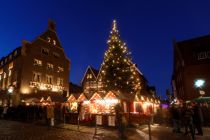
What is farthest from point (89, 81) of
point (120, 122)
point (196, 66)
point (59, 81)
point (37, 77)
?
point (120, 122)

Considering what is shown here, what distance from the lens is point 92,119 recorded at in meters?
19.3

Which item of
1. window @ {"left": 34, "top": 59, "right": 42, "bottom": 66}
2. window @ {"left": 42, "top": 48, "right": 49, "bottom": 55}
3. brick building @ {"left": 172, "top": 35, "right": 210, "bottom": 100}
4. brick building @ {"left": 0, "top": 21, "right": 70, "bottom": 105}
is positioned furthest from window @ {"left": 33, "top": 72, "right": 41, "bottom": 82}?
brick building @ {"left": 172, "top": 35, "right": 210, "bottom": 100}

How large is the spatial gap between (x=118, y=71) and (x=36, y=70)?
1717cm

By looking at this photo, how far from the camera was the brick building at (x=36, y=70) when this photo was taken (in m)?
33.3

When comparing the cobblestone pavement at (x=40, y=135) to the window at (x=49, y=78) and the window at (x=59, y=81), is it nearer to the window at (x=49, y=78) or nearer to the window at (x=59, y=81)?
the window at (x=49, y=78)

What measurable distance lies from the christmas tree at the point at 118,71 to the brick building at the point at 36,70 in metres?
10.3

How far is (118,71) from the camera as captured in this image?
91.8ft

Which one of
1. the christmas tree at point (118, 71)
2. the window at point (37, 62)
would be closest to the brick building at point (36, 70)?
the window at point (37, 62)

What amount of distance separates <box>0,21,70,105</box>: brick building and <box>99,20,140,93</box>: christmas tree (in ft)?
33.9

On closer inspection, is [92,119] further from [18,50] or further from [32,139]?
[18,50]

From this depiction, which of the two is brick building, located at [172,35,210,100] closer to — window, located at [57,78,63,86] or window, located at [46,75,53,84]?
window, located at [57,78,63,86]

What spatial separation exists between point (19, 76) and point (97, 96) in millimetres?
19848

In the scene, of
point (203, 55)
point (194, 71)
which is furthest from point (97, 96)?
point (203, 55)

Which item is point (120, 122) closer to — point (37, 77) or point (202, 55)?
point (202, 55)
